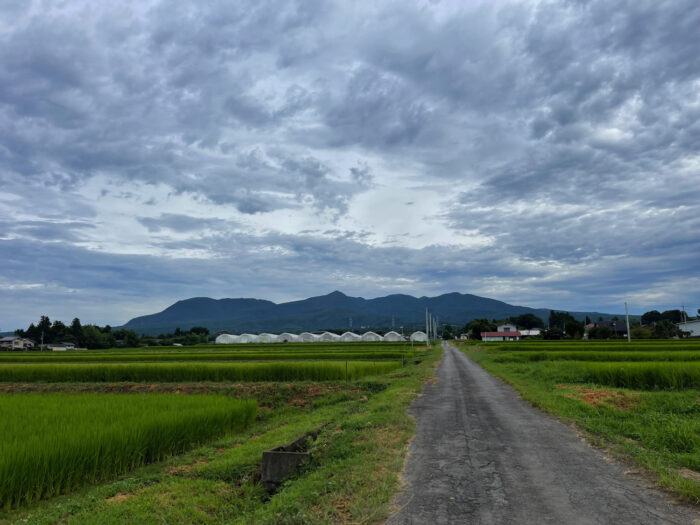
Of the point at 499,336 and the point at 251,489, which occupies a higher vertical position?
the point at 251,489

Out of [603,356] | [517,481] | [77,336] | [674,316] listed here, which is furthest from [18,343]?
[674,316]

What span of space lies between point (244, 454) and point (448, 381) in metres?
15.7

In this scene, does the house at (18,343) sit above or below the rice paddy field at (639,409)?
below

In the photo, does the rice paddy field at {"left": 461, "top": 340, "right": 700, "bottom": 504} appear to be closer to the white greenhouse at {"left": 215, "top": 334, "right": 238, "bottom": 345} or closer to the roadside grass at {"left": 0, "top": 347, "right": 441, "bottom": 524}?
the roadside grass at {"left": 0, "top": 347, "right": 441, "bottom": 524}

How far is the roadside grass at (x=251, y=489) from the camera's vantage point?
20.7 feet

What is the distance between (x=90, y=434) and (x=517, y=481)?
29.3 feet

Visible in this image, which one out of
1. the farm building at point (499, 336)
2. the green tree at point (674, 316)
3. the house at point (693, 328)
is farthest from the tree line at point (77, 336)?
the green tree at point (674, 316)

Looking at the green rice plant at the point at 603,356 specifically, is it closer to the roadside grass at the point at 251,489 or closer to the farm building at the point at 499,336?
the roadside grass at the point at 251,489

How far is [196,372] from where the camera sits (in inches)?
1067

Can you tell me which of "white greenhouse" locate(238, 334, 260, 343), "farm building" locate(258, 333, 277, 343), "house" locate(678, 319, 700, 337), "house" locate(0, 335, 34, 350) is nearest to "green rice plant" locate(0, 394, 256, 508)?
"white greenhouse" locate(238, 334, 260, 343)

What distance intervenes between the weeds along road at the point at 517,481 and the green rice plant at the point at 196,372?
48.2 ft

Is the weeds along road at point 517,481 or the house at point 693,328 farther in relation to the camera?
the house at point 693,328

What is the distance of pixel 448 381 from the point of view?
77.4 ft

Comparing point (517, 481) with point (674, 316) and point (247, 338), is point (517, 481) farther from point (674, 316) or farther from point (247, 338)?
point (674, 316)
